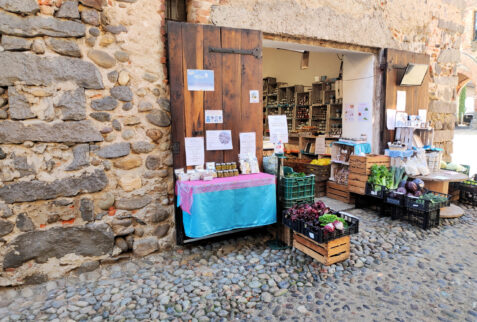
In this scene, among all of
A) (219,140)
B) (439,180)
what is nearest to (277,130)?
(219,140)

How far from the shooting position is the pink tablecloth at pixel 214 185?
130 inches

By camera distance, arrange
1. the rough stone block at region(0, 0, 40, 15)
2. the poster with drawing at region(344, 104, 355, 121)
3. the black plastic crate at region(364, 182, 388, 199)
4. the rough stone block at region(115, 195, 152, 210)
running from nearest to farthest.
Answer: the rough stone block at region(0, 0, 40, 15)
the rough stone block at region(115, 195, 152, 210)
the black plastic crate at region(364, 182, 388, 199)
the poster with drawing at region(344, 104, 355, 121)

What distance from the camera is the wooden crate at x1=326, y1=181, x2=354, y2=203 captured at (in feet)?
18.1

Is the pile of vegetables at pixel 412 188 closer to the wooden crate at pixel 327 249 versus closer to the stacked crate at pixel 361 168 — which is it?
the stacked crate at pixel 361 168

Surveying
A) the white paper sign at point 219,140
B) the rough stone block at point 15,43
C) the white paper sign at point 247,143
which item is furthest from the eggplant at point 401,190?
the rough stone block at point 15,43

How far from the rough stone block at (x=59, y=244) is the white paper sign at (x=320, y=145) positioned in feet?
15.5

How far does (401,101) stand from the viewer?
5.67 metres

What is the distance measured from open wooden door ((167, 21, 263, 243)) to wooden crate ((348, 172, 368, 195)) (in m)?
1.98

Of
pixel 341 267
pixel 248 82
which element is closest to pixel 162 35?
pixel 248 82

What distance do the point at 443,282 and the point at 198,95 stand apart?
3.23 meters

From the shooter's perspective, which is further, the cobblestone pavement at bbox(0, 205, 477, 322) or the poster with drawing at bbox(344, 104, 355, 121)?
the poster with drawing at bbox(344, 104, 355, 121)

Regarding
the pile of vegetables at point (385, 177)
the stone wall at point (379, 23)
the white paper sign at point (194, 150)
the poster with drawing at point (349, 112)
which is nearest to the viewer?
the white paper sign at point (194, 150)

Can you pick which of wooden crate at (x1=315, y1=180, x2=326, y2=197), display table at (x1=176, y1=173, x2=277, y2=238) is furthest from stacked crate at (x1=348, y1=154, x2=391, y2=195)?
display table at (x1=176, y1=173, x2=277, y2=238)

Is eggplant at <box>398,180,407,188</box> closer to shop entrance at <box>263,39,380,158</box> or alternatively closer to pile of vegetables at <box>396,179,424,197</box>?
pile of vegetables at <box>396,179,424,197</box>
